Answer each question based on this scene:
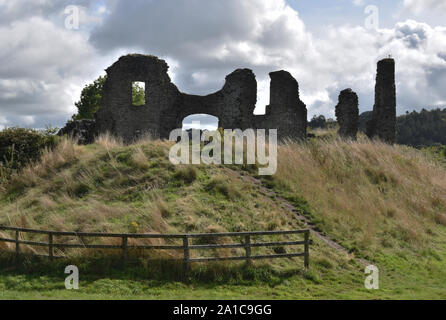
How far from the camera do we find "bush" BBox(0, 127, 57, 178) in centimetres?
2006

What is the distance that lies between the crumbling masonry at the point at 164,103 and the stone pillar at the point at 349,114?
246 centimetres

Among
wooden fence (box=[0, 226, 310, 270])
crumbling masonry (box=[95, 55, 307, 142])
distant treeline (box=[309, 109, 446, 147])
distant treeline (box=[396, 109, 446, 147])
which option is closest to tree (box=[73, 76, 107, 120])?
crumbling masonry (box=[95, 55, 307, 142])

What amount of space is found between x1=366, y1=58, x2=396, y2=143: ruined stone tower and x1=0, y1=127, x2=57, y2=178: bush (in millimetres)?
19110

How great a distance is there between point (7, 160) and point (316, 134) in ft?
66.5

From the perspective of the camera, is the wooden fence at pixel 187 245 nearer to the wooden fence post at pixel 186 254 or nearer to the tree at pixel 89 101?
the wooden fence post at pixel 186 254

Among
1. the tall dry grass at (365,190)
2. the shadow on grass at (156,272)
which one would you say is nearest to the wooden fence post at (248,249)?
the shadow on grass at (156,272)

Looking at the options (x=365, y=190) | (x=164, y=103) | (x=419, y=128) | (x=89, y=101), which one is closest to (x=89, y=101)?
(x=89, y=101)

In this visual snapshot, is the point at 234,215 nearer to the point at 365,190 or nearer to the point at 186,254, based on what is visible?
the point at 186,254

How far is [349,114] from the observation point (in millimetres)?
28766

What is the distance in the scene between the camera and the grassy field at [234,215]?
10703 mm

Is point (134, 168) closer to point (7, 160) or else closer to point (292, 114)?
point (7, 160)

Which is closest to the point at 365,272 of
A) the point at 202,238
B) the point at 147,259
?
the point at 202,238

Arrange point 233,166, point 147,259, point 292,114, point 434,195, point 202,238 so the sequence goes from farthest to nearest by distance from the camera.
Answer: point 292,114 → point 434,195 → point 233,166 → point 202,238 → point 147,259

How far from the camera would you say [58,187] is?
16312 mm
